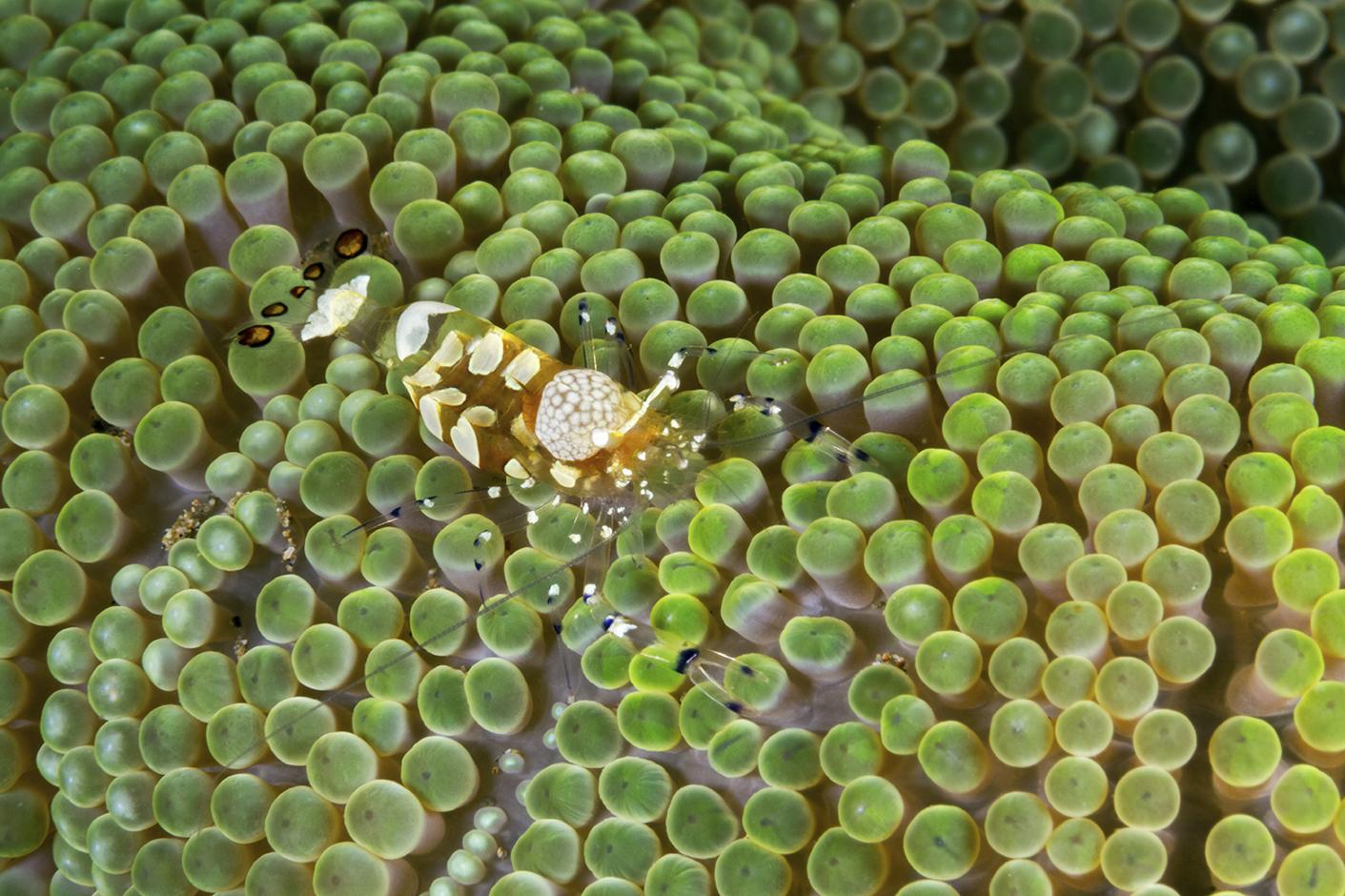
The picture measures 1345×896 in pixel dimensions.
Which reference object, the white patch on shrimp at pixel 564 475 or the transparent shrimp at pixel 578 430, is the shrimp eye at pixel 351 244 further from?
the white patch on shrimp at pixel 564 475

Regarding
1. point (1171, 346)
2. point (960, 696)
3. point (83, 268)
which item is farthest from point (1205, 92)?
point (83, 268)

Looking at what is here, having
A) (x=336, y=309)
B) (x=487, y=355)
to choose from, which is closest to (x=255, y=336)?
(x=336, y=309)

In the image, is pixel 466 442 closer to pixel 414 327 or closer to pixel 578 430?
pixel 578 430

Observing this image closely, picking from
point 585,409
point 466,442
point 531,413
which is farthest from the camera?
point 531,413

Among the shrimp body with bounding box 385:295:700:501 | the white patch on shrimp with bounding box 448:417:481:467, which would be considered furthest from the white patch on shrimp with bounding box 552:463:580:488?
the white patch on shrimp with bounding box 448:417:481:467

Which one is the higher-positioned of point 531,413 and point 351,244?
point 351,244

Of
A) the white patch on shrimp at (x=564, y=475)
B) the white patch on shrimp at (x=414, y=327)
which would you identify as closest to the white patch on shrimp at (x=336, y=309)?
the white patch on shrimp at (x=414, y=327)

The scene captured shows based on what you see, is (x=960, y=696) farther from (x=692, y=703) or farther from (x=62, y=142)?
(x=62, y=142)
